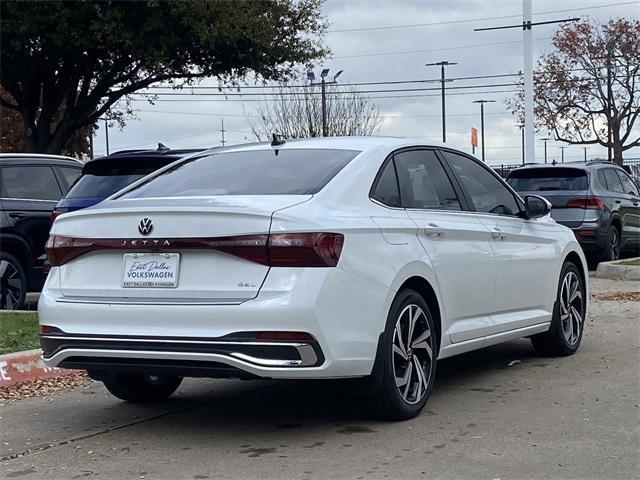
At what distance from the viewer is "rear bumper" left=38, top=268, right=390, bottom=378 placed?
503cm

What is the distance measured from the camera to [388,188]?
6.03 meters

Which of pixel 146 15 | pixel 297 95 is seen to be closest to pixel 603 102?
pixel 297 95

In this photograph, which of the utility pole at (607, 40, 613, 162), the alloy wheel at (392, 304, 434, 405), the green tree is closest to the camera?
the alloy wheel at (392, 304, 434, 405)

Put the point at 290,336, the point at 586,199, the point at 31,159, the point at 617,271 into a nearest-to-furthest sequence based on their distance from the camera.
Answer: the point at 290,336
the point at 31,159
the point at 617,271
the point at 586,199

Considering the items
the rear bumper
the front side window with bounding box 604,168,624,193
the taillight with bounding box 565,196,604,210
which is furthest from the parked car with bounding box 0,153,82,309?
the front side window with bounding box 604,168,624,193

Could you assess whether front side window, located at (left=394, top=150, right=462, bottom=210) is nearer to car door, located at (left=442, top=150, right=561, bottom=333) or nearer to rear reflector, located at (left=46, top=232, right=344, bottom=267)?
car door, located at (left=442, top=150, right=561, bottom=333)

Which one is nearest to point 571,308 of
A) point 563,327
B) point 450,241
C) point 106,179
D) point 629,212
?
point 563,327

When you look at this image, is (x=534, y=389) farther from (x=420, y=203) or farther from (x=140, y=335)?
(x=140, y=335)

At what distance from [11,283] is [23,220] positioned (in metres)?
0.70

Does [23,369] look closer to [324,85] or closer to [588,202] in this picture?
[588,202]

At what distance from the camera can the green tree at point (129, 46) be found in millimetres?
23875

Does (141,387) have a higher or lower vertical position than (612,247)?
lower

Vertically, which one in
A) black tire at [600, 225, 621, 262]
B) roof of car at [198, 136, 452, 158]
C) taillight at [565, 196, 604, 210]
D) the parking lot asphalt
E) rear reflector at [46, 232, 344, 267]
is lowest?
the parking lot asphalt

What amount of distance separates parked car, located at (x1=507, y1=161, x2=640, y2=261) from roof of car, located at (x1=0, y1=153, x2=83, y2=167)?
691 cm
